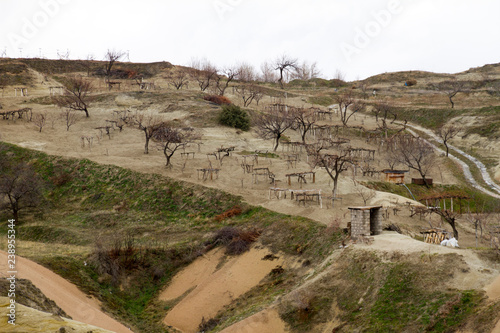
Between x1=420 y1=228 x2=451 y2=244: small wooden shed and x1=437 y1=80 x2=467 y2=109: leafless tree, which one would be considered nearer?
x1=420 y1=228 x2=451 y2=244: small wooden shed

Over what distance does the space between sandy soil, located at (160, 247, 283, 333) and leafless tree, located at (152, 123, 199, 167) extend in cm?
1833

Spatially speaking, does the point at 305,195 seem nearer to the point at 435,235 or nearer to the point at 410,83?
the point at 435,235

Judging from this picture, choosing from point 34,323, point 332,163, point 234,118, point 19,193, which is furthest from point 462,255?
point 234,118

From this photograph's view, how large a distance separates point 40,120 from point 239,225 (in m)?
39.7

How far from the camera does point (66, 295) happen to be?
25.5 m

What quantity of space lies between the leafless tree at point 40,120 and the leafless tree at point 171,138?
16041 millimetres

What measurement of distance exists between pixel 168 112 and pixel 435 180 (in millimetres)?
39339

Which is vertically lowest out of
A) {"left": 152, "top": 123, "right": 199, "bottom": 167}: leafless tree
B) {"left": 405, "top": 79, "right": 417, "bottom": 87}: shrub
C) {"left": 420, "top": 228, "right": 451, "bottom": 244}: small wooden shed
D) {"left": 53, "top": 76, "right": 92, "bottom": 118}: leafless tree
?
{"left": 420, "top": 228, "right": 451, "bottom": 244}: small wooden shed

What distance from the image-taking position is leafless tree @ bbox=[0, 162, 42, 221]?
139 ft

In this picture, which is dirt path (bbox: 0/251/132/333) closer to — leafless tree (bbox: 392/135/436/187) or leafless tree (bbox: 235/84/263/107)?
leafless tree (bbox: 392/135/436/187)

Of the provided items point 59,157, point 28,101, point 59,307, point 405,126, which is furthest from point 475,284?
point 28,101

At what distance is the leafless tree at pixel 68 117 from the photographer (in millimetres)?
62656

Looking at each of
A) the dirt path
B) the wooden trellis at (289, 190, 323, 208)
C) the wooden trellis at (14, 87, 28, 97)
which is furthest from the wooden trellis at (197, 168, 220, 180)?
the wooden trellis at (14, 87, 28, 97)

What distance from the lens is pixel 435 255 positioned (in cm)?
2252
